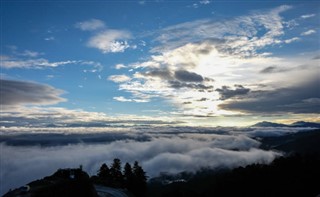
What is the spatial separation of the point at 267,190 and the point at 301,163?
91.9ft

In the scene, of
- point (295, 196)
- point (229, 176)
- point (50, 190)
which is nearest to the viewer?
point (50, 190)

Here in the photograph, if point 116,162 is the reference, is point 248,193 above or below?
below

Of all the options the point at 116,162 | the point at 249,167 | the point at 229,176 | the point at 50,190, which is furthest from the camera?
the point at 249,167

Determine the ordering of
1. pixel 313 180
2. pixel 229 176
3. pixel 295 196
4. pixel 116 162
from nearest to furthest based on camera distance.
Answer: pixel 295 196 → pixel 313 180 → pixel 116 162 → pixel 229 176

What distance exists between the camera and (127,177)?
263 ft

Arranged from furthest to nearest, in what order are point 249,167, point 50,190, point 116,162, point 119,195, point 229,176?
1. point 249,167
2. point 229,176
3. point 116,162
4. point 119,195
5. point 50,190

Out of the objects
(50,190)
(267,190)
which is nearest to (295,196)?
(267,190)

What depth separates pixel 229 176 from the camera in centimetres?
9688

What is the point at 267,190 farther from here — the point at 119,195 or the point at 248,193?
the point at 119,195

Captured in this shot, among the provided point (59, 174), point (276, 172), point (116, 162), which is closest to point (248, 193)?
point (276, 172)

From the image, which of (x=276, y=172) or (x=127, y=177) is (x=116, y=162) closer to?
(x=127, y=177)

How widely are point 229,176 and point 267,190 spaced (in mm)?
20884

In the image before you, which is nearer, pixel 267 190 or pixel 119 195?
pixel 119 195

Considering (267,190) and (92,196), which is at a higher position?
(92,196)
